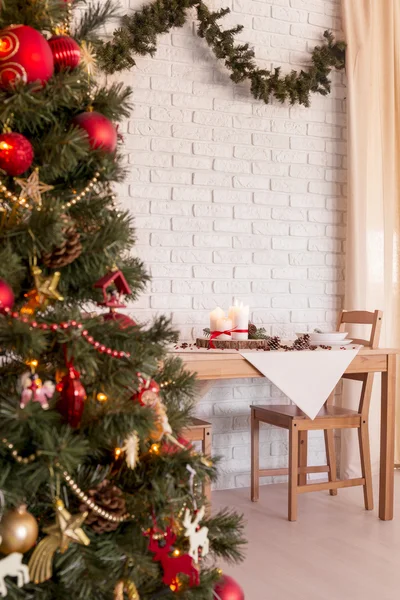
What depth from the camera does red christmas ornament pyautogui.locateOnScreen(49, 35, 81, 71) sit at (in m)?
1.22

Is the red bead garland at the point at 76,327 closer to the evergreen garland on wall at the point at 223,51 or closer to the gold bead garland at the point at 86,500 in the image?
the gold bead garland at the point at 86,500

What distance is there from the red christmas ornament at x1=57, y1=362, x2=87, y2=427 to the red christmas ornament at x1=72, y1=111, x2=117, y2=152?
391 mm

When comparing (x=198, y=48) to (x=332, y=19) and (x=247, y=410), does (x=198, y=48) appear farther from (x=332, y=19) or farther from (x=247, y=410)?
(x=247, y=410)

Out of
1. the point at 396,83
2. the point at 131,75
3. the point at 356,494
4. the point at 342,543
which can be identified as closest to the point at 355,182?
the point at 396,83

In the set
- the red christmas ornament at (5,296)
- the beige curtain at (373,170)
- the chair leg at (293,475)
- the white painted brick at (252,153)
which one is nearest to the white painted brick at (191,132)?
the white painted brick at (252,153)

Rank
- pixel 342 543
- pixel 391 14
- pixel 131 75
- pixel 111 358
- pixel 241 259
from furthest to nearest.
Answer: pixel 391 14
pixel 241 259
pixel 131 75
pixel 342 543
pixel 111 358

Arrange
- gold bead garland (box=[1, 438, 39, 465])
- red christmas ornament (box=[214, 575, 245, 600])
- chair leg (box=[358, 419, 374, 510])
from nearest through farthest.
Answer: gold bead garland (box=[1, 438, 39, 465]) → red christmas ornament (box=[214, 575, 245, 600]) → chair leg (box=[358, 419, 374, 510])

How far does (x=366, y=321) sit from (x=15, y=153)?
2.07 meters

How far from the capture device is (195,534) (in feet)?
3.96

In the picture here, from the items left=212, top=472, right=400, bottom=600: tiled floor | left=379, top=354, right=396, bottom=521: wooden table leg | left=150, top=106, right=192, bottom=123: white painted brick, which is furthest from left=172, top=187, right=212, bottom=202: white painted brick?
left=212, top=472, right=400, bottom=600: tiled floor

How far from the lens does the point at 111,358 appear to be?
45.8 inches

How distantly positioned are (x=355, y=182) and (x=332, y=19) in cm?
83

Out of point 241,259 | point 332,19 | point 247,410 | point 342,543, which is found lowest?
point 342,543

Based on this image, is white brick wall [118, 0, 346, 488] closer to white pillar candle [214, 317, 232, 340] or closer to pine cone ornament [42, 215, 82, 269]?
white pillar candle [214, 317, 232, 340]
